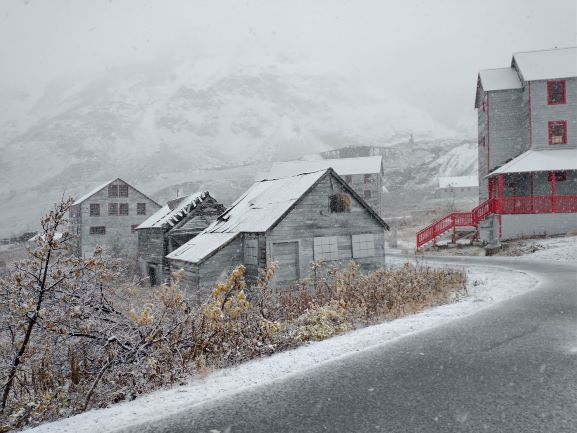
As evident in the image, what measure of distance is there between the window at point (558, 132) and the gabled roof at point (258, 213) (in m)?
15.4

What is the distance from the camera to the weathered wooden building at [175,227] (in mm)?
32031

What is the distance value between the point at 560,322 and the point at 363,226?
14245 millimetres

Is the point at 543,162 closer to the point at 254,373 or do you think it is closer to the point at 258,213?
the point at 258,213

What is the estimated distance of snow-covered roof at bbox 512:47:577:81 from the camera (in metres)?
29.9

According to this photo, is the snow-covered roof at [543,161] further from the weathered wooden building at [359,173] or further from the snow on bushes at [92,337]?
the weathered wooden building at [359,173]

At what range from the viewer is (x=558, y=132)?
2977 centimetres

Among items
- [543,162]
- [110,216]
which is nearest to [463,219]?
[543,162]

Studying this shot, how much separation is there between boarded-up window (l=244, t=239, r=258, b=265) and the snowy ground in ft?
36.5

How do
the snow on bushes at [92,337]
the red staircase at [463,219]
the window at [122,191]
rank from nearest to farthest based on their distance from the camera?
the snow on bushes at [92,337], the red staircase at [463,219], the window at [122,191]

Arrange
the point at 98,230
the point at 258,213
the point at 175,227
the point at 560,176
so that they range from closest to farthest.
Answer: the point at 258,213, the point at 560,176, the point at 175,227, the point at 98,230

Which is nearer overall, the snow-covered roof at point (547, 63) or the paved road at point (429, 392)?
the paved road at point (429, 392)

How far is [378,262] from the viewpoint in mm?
23203

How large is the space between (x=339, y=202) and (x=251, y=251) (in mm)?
5139

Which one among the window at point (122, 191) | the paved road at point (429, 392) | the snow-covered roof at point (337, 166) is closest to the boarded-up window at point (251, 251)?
the paved road at point (429, 392)
